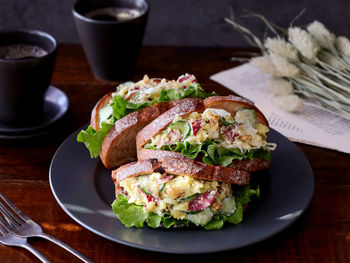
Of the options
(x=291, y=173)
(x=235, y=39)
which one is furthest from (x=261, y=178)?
(x=235, y=39)

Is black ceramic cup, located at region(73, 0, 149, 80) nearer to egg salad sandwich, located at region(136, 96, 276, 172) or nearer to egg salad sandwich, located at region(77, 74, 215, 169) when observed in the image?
egg salad sandwich, located at region(77, 74, 215, 169)

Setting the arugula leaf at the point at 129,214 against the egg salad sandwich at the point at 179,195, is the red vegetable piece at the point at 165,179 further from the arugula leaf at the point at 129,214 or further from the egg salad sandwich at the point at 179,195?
the arugula leaf at the point at 129,214

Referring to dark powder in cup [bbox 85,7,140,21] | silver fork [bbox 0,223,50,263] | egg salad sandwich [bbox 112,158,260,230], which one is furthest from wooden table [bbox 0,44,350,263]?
dark powder in cup [bbox 85,7,140,21]

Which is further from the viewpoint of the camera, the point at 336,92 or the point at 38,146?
the point at 336,92

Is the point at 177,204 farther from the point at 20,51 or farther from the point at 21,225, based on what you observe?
the point at 20,51

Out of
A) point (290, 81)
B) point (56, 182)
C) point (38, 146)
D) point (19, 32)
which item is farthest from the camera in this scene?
point (290, 81)

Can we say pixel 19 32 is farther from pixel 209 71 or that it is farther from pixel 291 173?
pixel 291 173
